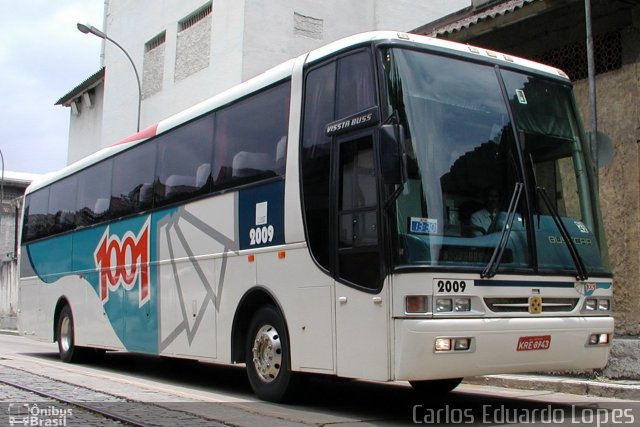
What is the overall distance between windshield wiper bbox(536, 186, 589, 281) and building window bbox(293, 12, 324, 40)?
1875 centimetres

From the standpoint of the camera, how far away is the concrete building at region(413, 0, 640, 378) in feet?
33.6

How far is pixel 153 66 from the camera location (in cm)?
2891

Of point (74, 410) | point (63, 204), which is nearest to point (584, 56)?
point (74, 410)

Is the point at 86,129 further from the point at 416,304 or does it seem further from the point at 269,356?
the point at 416,304

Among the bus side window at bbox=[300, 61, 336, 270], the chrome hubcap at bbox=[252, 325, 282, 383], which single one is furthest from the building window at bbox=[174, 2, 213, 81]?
the chrome hubcap at bbox=[252, 325, 282, 383]

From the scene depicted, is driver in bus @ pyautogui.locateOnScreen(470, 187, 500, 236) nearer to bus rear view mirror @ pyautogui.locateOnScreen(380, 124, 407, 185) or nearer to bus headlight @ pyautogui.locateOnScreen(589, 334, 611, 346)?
bus rear view mirror @ pyautogui.locateOnScreen(380, 124, 407, 185)

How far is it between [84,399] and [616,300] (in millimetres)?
7352

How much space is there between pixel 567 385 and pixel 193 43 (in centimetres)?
2074

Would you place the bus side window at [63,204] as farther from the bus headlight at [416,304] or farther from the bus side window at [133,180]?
the bus headlight at [416,304]

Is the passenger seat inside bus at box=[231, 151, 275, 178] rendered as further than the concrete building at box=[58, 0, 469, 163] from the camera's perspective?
No

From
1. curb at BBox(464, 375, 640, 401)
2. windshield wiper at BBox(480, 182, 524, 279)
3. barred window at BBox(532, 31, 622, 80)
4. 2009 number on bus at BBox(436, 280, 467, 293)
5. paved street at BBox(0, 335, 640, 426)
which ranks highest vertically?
barred window at BBox(532, 31, 622, 80)

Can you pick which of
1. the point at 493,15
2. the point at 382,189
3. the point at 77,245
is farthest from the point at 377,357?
the point at 77,245

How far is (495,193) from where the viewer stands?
258 inches

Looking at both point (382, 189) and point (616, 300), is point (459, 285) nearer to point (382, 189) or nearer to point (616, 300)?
point (382, 189)
